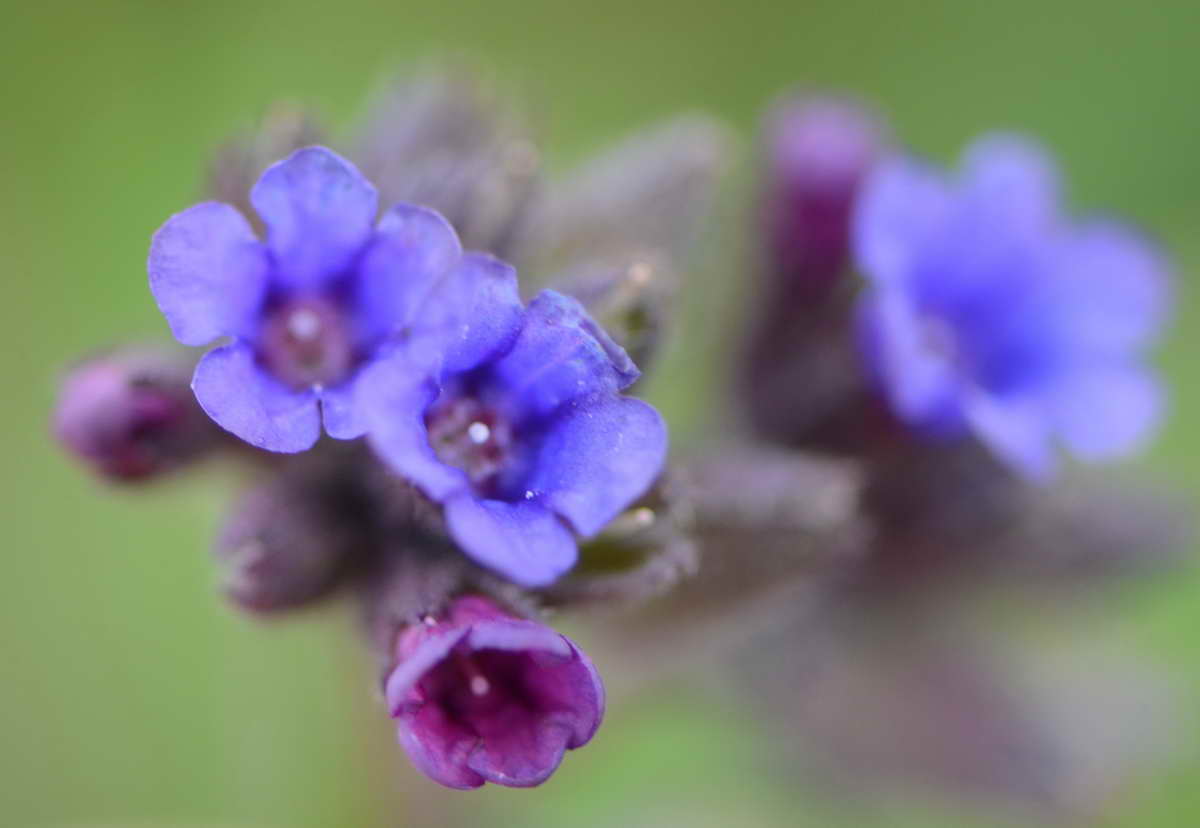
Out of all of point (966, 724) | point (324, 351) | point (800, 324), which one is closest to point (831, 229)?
point (800, 324)

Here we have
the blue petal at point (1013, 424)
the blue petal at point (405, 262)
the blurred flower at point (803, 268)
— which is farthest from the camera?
the blurred flower at point (803, 268)

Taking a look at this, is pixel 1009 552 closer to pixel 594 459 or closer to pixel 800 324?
pixel 800 324

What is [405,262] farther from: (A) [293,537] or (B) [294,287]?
(A) [293,537]

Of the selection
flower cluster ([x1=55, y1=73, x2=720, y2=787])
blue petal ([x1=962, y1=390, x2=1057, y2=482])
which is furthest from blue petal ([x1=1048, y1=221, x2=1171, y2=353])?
flower cluster ([x1=55, y1=73, x2=720, y2=787])

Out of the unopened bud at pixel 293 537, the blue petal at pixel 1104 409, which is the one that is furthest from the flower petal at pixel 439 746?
the blue petal at pixel 1104 409

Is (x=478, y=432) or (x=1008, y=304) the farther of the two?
(x=1008, y=304)

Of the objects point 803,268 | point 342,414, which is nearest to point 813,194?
point 803,268

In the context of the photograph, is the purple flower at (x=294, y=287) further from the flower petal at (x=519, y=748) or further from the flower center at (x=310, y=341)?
the flower petal at (x=519, y=748)
